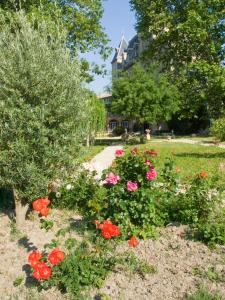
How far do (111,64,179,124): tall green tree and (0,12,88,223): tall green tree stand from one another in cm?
2729

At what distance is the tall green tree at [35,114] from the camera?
22.1ft

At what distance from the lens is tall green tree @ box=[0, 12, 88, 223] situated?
6723 millimetres

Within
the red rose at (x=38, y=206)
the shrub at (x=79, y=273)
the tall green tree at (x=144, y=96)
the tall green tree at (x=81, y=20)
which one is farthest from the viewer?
the tall green tree at (x=144, y=96)

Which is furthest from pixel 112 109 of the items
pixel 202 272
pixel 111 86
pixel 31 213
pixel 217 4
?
pixel 202 272

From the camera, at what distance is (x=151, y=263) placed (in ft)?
17.4

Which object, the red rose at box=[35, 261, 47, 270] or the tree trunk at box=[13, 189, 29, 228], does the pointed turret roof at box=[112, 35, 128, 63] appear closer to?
the tree trunk at box=[13, 189, 29, 228]

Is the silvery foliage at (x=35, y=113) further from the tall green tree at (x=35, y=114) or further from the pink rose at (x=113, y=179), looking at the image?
the pink rose at (x=113, y=179)

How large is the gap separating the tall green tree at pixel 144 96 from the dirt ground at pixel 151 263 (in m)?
28.9

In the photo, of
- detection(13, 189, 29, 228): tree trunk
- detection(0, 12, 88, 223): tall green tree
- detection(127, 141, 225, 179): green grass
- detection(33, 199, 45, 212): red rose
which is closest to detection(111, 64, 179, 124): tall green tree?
detection(127, 141, 225, 179): green grass

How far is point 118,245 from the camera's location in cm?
588

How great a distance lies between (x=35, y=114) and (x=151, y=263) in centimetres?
321

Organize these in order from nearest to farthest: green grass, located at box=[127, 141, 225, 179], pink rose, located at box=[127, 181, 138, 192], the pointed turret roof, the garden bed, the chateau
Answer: the garden bed
pink rose, located at box=[127, 181, 138, 192]
green grass, located at box=[127, 141, 225, 179]
the chateau
the pointed turret roof

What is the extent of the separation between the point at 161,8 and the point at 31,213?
32952 millimetres

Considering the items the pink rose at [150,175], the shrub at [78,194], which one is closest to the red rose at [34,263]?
the pink rose at [150,175]
